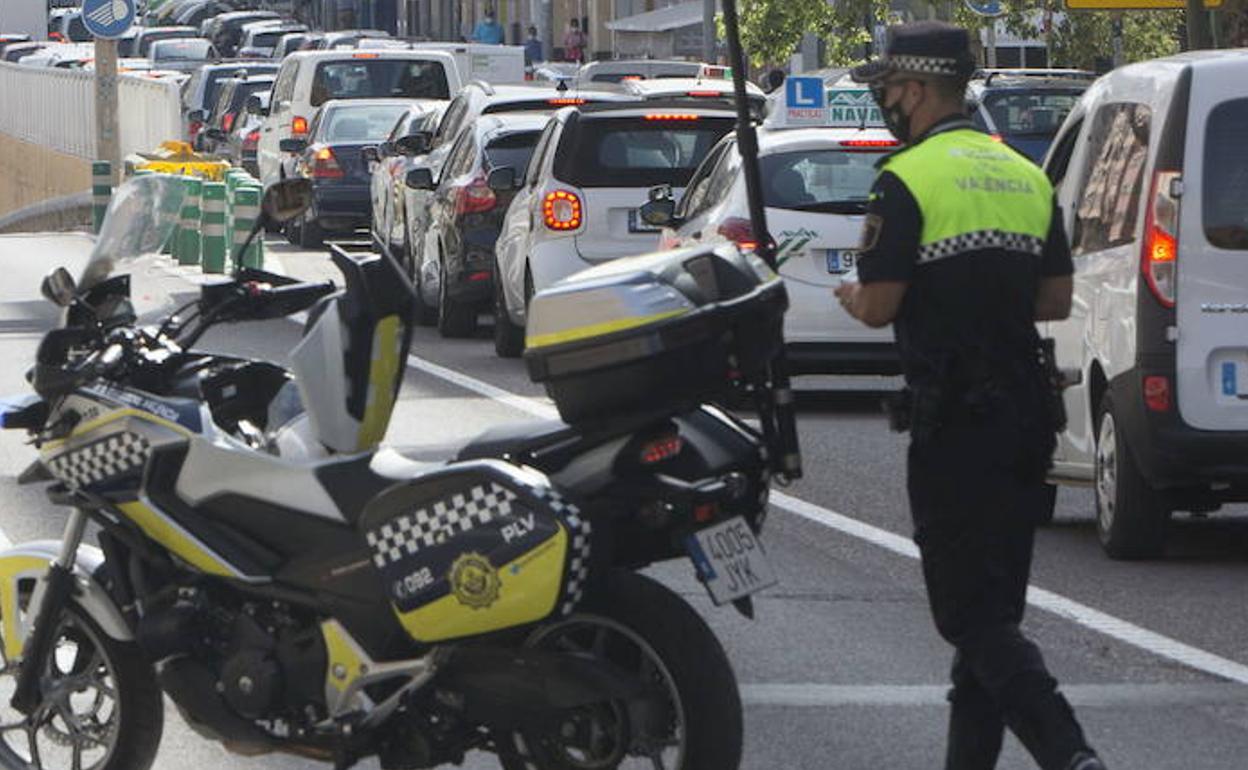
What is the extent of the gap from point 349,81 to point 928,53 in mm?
32045

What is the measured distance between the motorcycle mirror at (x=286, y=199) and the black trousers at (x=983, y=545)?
4.74 feet

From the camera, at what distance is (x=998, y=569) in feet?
22.4

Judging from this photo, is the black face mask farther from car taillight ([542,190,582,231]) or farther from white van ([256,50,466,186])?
white van ([256,50,466,186])

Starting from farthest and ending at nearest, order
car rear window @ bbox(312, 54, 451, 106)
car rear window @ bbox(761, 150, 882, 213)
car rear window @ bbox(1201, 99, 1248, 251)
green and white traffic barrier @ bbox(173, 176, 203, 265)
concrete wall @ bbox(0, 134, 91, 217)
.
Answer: concrete wall @ bbox(0, 134, 91, 217) < car rear window @ bbox(312, 54, 451, 106) < green and white traffic barrier @ bbox(173, 176, 203, 265) < car rear window @ bbox(761, 150, 882, 213) < car rear window @ bbox(1201, 99, 1248, 251)

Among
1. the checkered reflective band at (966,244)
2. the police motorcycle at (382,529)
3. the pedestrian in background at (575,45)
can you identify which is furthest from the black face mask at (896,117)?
the pedestrian in background at (575,45)

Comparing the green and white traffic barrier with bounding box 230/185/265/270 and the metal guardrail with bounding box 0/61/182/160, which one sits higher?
the green and white traffic barrier with bounding box 230/185/265/270

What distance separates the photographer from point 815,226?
1702 centimetres

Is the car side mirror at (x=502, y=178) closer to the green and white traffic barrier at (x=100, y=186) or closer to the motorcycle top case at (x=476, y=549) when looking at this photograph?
the green and white traffic barrier at (x=100, y=186)

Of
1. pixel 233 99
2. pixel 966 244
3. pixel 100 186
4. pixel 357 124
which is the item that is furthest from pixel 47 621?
pixel 233 99

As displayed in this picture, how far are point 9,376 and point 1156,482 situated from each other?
30.3ft

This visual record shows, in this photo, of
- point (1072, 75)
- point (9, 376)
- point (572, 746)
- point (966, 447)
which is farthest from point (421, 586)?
point (1072, 75)

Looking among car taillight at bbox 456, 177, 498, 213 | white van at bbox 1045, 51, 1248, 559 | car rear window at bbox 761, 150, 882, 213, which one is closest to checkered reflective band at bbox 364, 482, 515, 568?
white van at bbox 1045, 51, 1248, 559

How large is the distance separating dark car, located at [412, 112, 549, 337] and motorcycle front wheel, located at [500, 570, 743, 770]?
594 inches

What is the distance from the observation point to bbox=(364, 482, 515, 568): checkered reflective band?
670cm
